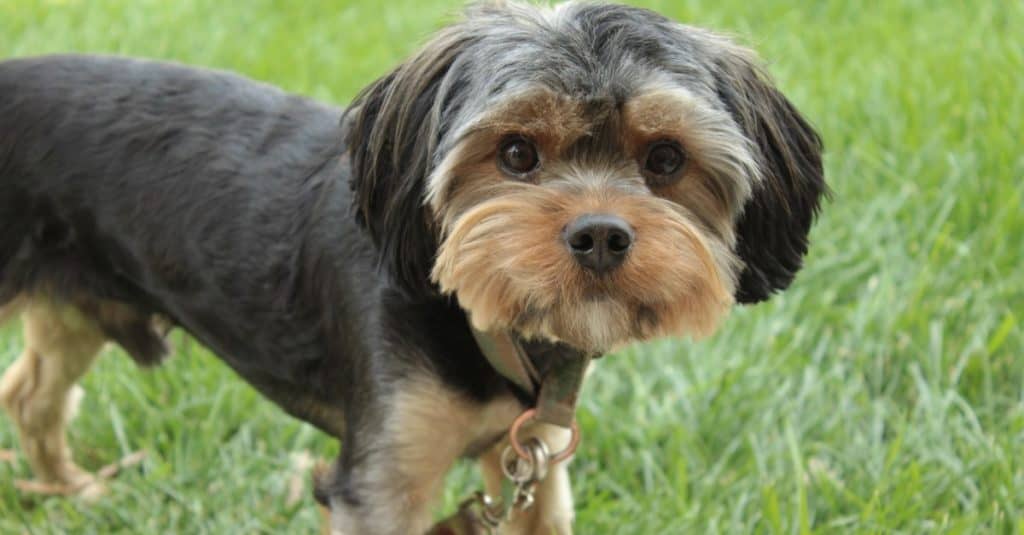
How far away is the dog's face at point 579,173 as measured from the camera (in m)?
2.79

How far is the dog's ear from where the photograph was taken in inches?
119

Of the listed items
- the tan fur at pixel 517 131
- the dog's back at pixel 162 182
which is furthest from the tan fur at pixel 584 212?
the dog's back at pixel 162 182

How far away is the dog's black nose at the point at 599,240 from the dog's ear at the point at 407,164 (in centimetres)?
41

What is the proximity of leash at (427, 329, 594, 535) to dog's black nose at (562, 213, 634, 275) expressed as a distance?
1.35ft

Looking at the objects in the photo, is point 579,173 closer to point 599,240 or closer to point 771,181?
point 599,240

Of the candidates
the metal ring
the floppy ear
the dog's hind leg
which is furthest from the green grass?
the metal ring

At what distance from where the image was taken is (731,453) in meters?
4.38

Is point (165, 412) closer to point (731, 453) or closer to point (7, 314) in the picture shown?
point (7, 314)

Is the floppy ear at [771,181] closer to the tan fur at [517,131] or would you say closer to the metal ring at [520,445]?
the tan fur at [517,131]

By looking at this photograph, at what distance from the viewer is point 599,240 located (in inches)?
108

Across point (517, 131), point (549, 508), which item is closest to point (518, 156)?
point (517, 131)

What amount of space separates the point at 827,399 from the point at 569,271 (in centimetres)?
207

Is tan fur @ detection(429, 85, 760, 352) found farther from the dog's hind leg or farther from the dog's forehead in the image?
the dog's hind leg

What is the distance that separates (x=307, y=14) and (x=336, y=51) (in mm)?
961
